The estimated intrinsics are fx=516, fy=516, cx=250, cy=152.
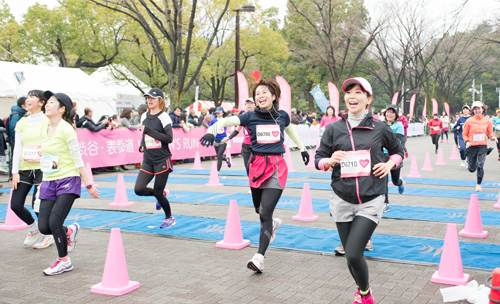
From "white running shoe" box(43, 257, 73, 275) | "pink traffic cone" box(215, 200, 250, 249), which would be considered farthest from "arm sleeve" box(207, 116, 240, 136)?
"white running shoe" box(43, 257, 73, 275)

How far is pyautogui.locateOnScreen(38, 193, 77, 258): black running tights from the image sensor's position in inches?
204

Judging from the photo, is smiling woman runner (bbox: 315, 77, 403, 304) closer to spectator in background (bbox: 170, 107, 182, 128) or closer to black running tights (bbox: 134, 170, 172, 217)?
black running tights (bbox: 134, 170, 172, 217)

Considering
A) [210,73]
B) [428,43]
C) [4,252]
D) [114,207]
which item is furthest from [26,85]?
[428,43]

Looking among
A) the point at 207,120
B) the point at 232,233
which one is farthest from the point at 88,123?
the point at 232,233

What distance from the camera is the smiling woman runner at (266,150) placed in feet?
18.1

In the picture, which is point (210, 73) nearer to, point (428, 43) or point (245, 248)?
point (428, 43)

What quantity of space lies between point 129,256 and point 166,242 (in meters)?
0.78

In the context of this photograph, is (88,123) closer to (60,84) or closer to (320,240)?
(60,84)

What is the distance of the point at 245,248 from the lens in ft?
21.1

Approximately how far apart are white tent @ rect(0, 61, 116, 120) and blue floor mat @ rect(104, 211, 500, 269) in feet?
43.9

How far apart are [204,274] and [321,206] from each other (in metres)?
4.64

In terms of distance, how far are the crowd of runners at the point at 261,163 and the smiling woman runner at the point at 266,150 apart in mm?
11

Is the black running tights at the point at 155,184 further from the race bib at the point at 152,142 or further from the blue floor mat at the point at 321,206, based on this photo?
the blue floor mat at the point at 321,206

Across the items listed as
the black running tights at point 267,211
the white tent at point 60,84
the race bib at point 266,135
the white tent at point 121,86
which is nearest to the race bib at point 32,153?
the race bib at point 266,135
